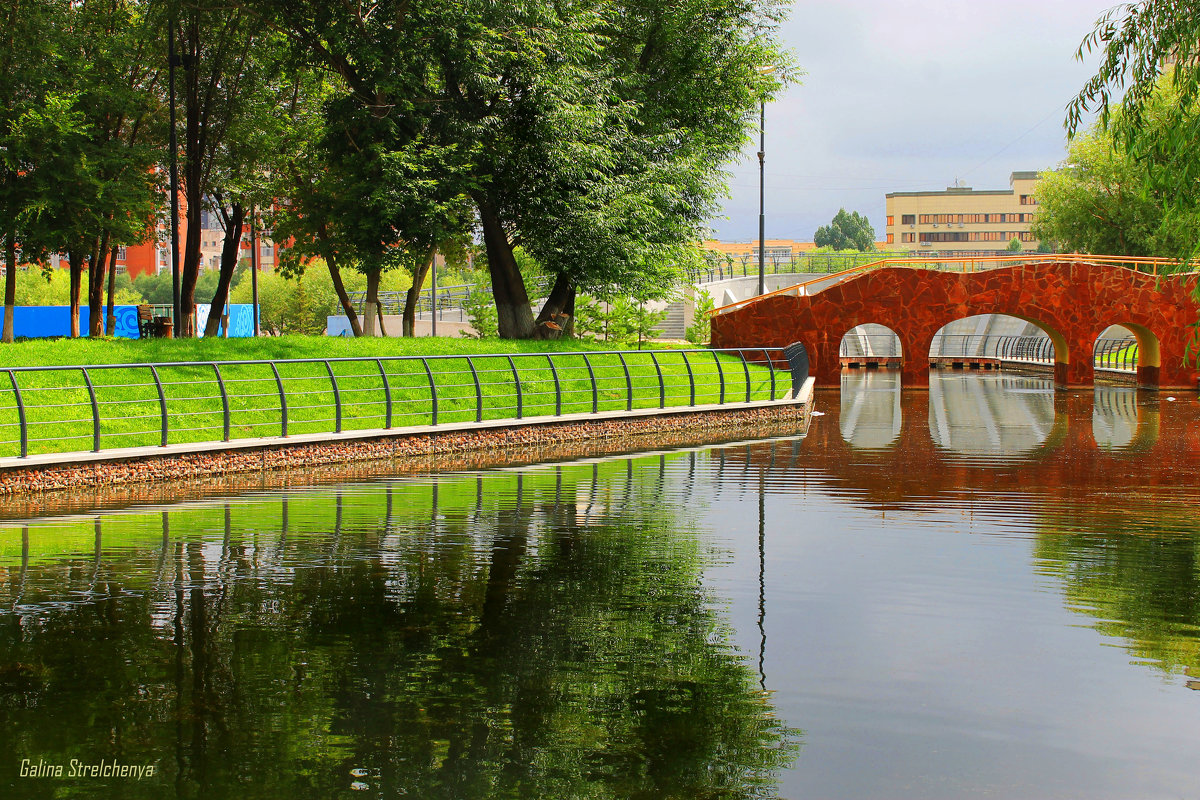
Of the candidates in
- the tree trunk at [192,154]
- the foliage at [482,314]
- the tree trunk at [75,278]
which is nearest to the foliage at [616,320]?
the foliage at [482,314]

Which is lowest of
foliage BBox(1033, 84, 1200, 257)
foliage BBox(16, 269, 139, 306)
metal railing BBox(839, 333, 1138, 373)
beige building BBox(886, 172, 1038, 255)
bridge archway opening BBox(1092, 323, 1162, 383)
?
bridge archway opening BBox(1092, 323, 1162, 383)

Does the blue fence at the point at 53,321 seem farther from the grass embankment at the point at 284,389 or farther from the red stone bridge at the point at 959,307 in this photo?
the grass embankment at the point at 284,389

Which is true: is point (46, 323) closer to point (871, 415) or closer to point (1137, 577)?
point (871, 415)

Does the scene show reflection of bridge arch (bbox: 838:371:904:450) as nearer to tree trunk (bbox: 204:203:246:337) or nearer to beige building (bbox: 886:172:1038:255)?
tree trunk (bbox: 204:203:246:337)

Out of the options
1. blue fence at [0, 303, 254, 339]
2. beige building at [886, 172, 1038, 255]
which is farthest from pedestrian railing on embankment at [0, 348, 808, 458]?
beige building at [886, 172, 1038, 255]

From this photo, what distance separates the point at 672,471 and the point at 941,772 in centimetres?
1050

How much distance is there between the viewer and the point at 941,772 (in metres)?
4.77

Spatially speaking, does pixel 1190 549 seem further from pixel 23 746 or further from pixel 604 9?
pixel 604 9

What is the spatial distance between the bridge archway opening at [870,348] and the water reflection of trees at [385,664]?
1984 inches

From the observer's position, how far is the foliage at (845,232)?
534 feet

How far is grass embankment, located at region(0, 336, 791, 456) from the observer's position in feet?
51.7

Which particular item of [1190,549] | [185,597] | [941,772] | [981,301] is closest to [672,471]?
[1190,549]

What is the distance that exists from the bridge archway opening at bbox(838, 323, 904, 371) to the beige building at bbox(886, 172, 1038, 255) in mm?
73925

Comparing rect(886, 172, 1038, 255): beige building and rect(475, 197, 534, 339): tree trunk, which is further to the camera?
rect(886, 172, 1038, 255): beige building
